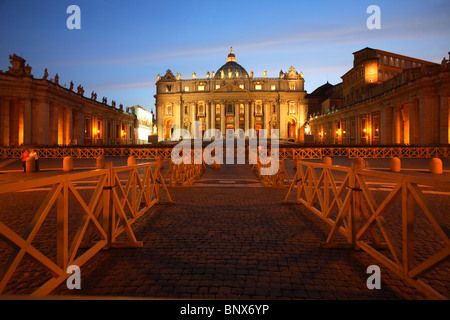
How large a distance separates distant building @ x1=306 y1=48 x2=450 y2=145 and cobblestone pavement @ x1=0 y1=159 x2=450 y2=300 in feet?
105

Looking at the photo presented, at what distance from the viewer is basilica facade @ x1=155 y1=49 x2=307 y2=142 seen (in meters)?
82.4

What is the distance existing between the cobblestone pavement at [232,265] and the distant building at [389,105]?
3204 centimetres

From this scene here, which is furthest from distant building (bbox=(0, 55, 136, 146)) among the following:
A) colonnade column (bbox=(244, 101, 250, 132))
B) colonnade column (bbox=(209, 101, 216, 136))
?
colonnade column (bbox=(244, 101, 250, 132))

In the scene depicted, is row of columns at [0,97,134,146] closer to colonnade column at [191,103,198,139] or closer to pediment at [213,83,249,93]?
colonnade column at [191,103,198,139]

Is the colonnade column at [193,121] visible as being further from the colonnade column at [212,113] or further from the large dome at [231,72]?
the large dome at [231,72]

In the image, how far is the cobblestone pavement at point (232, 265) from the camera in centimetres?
318

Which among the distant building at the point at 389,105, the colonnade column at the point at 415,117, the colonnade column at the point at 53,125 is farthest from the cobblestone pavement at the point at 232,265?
the colonnade column at the point at 415,117

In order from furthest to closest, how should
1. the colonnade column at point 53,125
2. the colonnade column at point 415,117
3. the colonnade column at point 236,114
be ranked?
the colonnade column at point 236,114, the colonnade column at point 53,125, the colonnade column at point 415,117

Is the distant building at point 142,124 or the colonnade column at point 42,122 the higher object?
the distant building at point 142,124

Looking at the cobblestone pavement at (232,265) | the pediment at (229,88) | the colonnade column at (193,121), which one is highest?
the pediment at (229,88)

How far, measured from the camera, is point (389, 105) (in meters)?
37.8

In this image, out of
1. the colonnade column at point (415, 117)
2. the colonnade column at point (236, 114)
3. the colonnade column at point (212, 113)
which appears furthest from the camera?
the colonnade column at point (212, 113)

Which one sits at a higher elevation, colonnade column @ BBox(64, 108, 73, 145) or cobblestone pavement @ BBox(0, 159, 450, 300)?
colonnade column @ BBox(64, 108, 73, 145)
